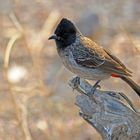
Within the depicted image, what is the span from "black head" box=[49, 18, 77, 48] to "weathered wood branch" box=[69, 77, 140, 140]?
1.42 ft

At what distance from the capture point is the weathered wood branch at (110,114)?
14.0ft

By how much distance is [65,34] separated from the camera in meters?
5.00

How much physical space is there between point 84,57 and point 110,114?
2.58 ft

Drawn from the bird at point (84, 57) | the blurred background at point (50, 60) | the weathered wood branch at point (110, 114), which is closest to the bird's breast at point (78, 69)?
the bird at point (84, 57)

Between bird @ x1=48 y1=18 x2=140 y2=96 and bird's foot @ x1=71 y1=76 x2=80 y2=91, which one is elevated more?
bird @ x1=48 y1=18 x2=140 y2=96

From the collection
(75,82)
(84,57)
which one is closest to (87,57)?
(84,57)

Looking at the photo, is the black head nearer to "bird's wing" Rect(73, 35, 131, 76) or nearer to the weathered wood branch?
"bird's wing" Rect(73, 35, 131, 76)

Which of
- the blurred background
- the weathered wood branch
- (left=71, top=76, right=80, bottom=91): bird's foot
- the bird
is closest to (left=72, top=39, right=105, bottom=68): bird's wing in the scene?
the bird

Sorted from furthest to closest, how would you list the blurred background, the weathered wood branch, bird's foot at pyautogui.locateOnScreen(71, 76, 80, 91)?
the blurred background → bird's foot at pyautogui.locateOnScreen(71, 76, 80, 91) → the weathered wood branch

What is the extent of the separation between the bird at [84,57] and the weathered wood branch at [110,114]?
0.91 feet

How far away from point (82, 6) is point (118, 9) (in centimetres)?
52

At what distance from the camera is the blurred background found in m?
6.71

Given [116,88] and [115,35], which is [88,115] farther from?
[115,35]

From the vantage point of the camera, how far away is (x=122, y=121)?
4.32 m
